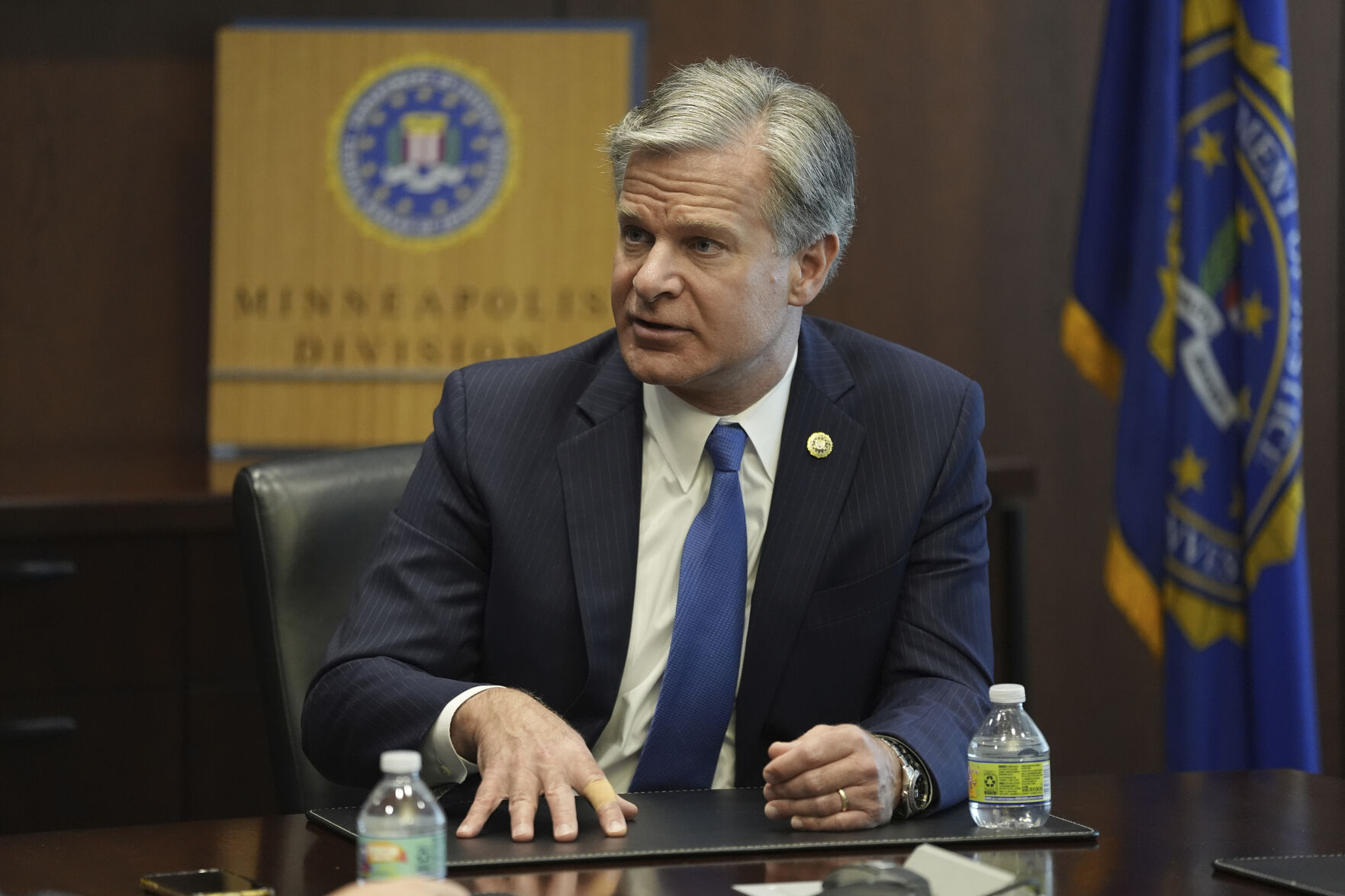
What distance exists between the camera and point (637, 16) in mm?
3768

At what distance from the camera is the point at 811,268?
216 centimetres

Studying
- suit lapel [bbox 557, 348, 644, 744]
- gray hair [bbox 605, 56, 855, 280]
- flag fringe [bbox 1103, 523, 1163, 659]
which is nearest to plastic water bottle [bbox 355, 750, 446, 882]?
suit lapel [bbox 557, 348, 644, 744]

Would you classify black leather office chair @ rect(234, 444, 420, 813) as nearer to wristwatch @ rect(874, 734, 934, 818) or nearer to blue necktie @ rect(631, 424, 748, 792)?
blue necktie @ rect(631, 424, 748, 792)

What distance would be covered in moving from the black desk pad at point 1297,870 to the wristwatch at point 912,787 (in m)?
0.32

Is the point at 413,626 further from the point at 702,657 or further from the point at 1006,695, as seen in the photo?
the point at 1006,695

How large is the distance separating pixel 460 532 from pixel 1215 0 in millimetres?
2150

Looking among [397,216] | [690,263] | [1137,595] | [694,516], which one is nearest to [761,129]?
[690,263]

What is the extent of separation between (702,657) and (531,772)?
418 millimetres

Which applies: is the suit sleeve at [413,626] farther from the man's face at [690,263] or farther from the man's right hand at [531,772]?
the man's face at [690,263]

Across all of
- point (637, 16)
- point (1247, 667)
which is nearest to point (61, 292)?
point (637, 16)

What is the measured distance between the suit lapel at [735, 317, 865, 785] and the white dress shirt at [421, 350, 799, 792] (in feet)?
0.08

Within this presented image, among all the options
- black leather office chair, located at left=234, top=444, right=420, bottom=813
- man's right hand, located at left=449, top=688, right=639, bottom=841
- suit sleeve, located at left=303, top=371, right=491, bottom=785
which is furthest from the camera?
black leather office chair, located at left=234, top=444, right=420, bottom=813

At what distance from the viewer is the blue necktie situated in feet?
6.32

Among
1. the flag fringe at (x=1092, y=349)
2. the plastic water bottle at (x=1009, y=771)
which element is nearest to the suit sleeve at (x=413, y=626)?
the plastic water bottle at (x=1009, y=771)
